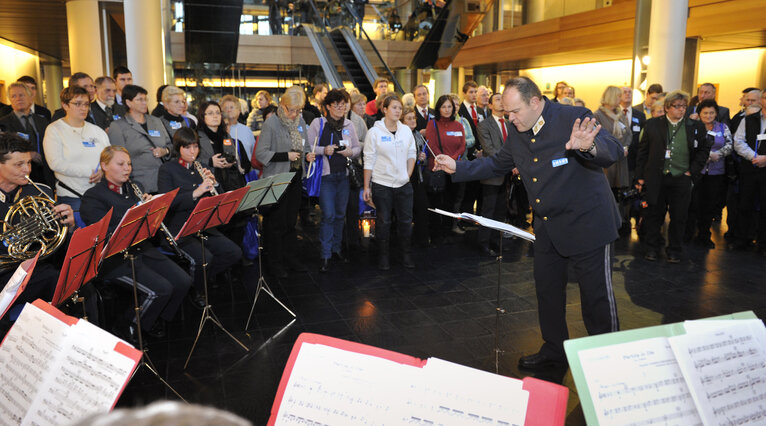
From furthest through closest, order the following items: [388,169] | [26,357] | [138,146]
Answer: [388,169], [138,146], [26,357]

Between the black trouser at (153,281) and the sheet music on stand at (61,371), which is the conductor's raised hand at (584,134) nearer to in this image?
the sheet music on stand at (61,371)

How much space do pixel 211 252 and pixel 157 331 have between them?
786mm

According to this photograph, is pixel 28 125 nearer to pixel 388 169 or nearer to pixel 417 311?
pixel 388 169

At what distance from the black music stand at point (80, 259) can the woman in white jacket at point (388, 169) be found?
2.98 metres

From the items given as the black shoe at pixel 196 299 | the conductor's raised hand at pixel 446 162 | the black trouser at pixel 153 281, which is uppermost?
the conductor's raised hand at pixel 446 162

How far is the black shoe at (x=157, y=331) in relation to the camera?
416cm

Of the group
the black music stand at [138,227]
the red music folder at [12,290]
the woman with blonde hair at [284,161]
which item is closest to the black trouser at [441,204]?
the woman with blonde hair at [284,161]

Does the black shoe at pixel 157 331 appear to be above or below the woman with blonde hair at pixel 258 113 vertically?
below

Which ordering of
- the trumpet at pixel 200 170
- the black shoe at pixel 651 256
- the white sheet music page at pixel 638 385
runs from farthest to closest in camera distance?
1. the black shoe at pixel 651 256
2. the trumpet at pixel 200 170
3. the white sheet music page at pixel 638 385

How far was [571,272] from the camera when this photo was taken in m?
5.51

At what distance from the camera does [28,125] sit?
561cm

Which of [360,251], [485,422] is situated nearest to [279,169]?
[360,251]

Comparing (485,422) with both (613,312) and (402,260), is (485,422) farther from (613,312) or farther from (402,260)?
(402,260)

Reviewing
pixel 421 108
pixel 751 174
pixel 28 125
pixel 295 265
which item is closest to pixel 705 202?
pixel 751 174
